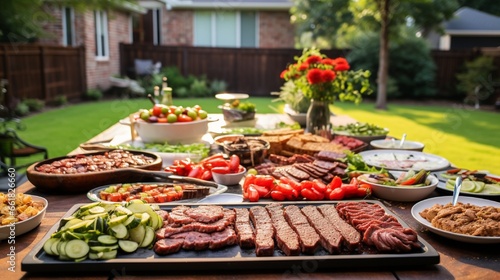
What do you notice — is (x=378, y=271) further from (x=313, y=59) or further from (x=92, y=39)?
(x=92, y=39)

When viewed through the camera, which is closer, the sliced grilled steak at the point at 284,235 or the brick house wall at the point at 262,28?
the sliced grilled steak at the point at 284,235

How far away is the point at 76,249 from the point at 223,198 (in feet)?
3.28

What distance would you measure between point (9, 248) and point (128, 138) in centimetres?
244

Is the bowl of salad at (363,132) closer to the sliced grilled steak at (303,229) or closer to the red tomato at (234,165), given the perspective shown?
the red tomato at (234,165)

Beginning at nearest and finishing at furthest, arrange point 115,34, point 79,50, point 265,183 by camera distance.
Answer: point 265,183 < point 79,50 < point 115,34

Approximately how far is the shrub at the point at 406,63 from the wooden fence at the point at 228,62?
9.42 feet

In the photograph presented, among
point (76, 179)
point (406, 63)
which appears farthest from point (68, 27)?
point (76, 179)

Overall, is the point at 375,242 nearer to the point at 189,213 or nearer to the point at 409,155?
the point at 189,213

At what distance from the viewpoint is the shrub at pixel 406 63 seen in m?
18.3

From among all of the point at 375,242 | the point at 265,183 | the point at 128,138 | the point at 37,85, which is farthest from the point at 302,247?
the point at 37,85

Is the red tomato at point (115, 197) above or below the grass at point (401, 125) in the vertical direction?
above

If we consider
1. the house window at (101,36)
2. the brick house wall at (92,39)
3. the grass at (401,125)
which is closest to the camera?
the grass at (401,125)

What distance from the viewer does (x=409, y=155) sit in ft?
12.4

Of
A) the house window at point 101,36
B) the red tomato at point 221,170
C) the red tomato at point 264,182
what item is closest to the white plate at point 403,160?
the red tomato at point 264,182
